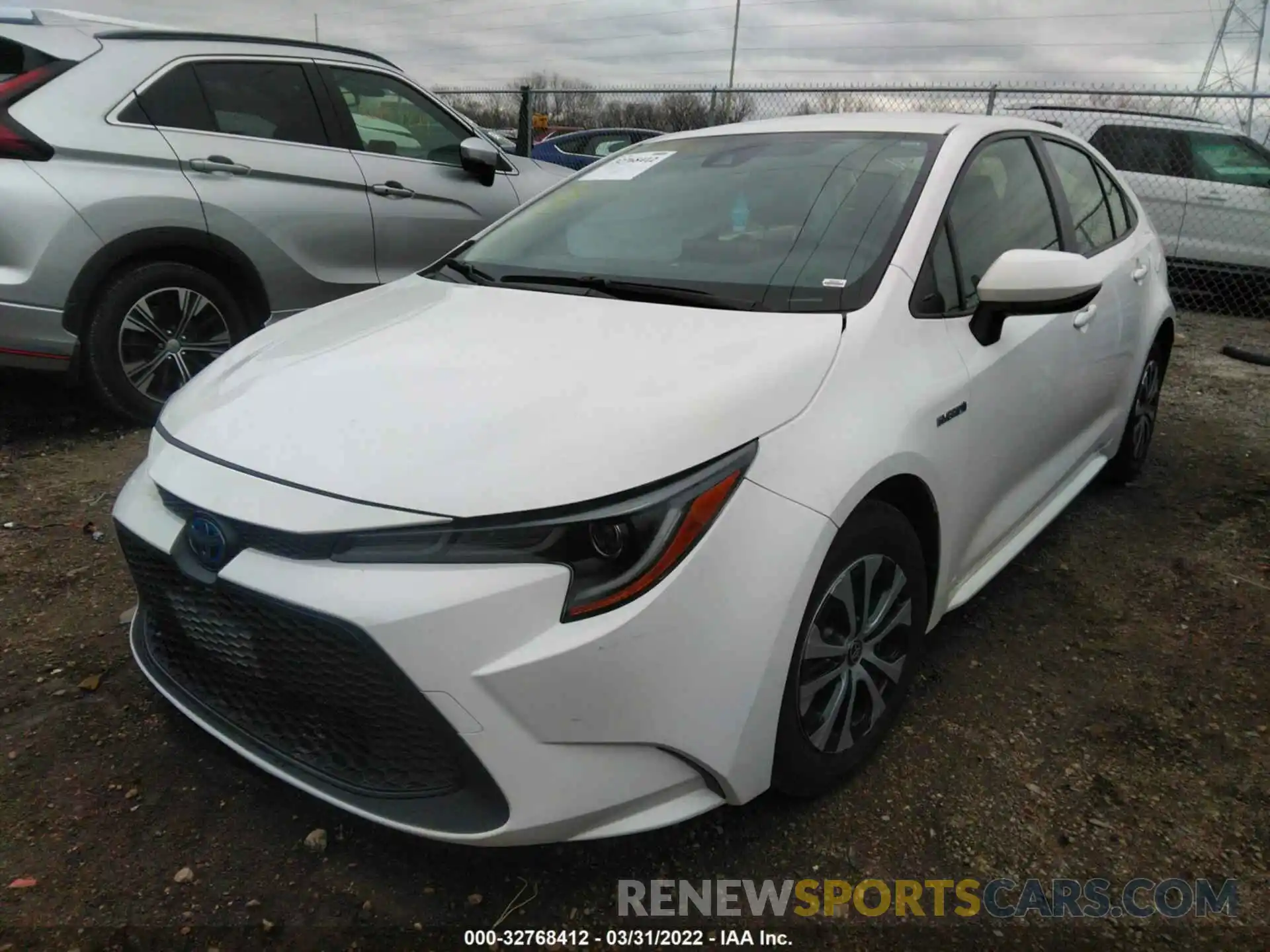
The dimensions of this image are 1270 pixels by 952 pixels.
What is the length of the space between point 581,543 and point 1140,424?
321 centimetres

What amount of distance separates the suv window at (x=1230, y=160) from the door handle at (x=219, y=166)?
7.77 metres

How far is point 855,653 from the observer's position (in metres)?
2.05

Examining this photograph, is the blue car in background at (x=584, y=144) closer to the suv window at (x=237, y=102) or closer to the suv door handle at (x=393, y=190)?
the suv door handle at (x=393, y=190)

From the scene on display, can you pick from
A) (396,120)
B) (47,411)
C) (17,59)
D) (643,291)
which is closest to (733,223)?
(643,291)

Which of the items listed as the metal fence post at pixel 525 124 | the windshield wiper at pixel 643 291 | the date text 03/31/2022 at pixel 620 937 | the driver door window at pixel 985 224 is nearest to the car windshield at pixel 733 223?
the windshield wiper at pixel 643 291

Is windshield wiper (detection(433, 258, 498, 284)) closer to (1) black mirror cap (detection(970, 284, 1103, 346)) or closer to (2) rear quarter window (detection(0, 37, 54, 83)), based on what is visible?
(1) black mirror cap (detection(970, 284, 1103, 346))

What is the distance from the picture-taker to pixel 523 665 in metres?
1.55

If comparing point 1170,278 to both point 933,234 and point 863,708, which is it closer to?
point 933,234

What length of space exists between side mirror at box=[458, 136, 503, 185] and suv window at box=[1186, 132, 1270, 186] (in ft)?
21.3

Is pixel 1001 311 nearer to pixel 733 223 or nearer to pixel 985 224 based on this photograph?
pixel 985 224

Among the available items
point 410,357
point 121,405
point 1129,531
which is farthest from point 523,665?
point 121,405

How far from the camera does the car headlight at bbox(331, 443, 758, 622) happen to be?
159 cm

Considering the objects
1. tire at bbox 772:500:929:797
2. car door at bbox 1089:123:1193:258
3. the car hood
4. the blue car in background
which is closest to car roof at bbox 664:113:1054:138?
the car hood

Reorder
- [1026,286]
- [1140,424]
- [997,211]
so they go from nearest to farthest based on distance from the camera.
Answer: [1026,286] < [997,211] < [1140,424]
